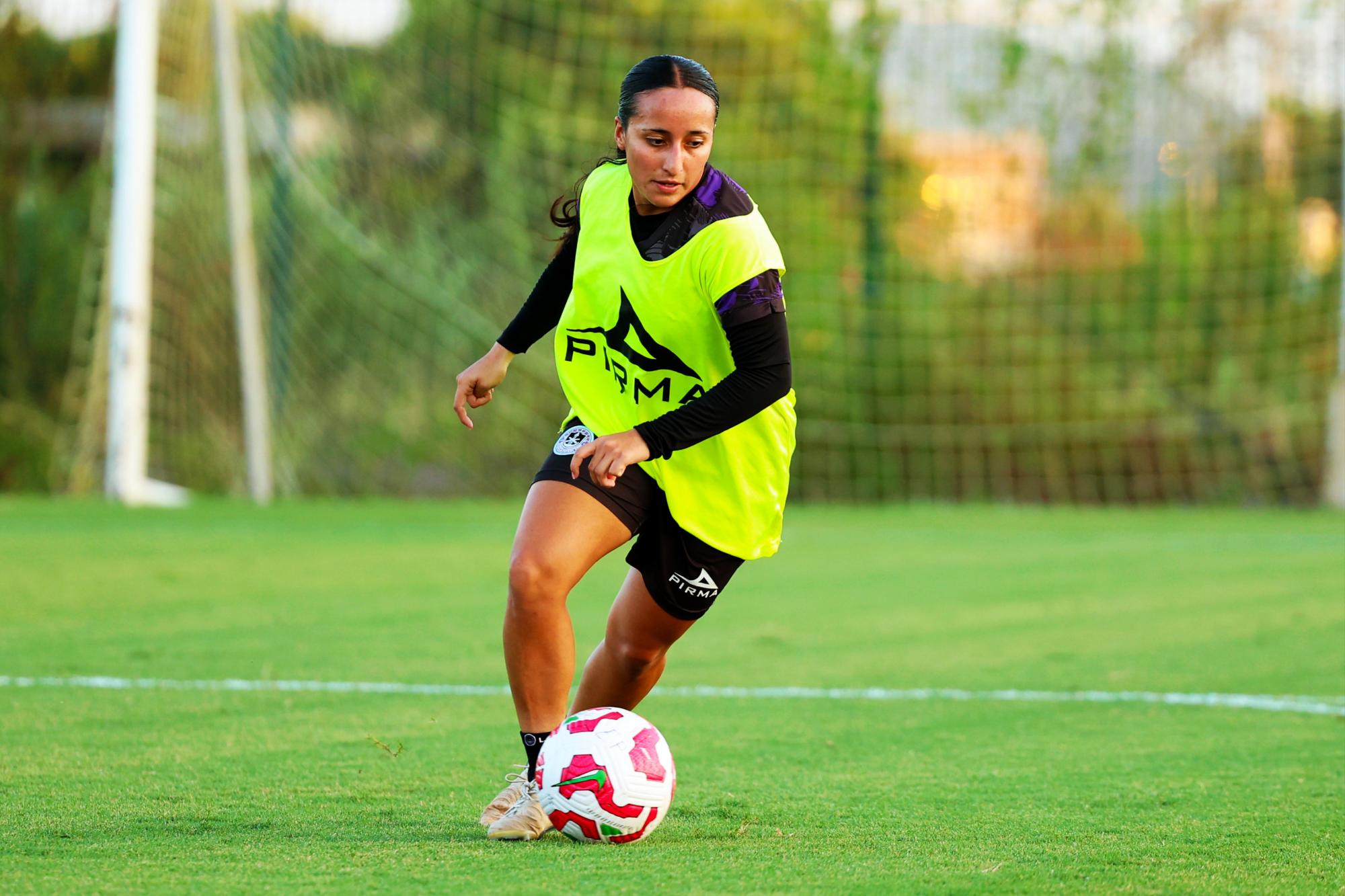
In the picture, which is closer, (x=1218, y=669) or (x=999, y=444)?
(x=1218, y=669)

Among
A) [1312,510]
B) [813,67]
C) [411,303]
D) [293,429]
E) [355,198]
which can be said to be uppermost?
[813,67]

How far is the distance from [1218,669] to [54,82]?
14.2m

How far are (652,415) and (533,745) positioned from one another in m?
0.82

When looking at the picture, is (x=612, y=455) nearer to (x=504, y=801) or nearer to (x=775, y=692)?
(x=504, y=801)

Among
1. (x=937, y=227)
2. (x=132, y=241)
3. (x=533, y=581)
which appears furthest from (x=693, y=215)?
(x=937, y=227)

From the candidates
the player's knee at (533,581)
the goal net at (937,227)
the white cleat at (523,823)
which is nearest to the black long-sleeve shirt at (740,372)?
the player's knee at (533,581)

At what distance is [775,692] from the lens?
5.91m

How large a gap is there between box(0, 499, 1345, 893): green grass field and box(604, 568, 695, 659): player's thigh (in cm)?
39

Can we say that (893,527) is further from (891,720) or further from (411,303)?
(891,720)

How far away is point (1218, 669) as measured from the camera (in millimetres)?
6473

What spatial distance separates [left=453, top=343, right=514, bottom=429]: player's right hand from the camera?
4.22m

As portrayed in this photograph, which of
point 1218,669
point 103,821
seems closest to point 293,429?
point 1218,669

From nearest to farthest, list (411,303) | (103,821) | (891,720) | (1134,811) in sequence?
(103,821) < (1134,811) < (891,720) < (411,303)

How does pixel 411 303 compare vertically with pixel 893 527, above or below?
above
